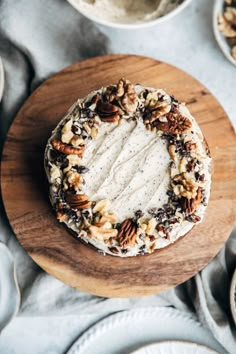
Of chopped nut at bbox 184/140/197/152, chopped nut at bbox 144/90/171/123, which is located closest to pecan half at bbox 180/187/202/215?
chopped nut at bbox 184/140/197/152

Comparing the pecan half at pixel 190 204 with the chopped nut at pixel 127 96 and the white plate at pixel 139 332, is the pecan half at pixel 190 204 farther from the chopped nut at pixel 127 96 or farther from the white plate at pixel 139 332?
the white plate at pixel 139 332

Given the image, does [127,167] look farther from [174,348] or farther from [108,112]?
[174,348]

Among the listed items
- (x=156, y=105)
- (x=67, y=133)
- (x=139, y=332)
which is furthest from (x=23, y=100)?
(x=139, y=332)

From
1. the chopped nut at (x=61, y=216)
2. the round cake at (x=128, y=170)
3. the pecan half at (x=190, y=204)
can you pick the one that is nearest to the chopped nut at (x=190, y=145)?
the round cake at (x=128, y=170)

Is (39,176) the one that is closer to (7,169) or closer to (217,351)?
(7,169)

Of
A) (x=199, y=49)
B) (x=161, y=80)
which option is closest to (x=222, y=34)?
(x=199, y=49)
